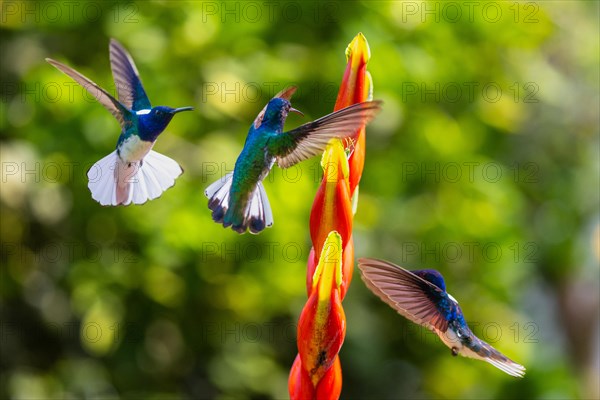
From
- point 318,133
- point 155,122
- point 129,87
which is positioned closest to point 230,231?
point 129,87

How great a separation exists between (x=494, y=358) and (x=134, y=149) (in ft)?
1.72

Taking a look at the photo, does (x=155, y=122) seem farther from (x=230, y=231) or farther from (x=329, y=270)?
(x=230, y=231)

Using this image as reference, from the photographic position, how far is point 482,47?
414cm

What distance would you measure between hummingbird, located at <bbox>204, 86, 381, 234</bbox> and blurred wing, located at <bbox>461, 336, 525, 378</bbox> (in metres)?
0.34

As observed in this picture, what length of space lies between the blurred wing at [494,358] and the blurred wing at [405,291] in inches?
1.9

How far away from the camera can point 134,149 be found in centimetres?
101

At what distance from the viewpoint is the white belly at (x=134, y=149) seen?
0.99m

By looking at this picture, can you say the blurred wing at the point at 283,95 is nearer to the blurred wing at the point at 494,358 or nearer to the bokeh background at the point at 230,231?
the blurred wing at the point at 494,358

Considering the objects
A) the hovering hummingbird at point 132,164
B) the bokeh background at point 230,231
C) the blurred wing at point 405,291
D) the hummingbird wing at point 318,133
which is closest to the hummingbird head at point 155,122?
the hovering hummingbird at point 132,164

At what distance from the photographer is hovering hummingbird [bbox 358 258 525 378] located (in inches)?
Result: 39.8

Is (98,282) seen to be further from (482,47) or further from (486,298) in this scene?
(482,47)

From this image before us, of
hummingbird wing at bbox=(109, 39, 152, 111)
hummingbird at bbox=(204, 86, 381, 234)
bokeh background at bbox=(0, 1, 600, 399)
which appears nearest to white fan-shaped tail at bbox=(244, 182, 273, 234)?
hummingbird at bbox=(204, 86, 381, 234)

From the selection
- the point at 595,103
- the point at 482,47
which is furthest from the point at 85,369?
the point at 595,103

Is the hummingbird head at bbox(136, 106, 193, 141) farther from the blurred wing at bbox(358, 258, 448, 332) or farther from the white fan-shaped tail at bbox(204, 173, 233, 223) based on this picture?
the blurred wing at bbox(358, 258, 448, 332)
